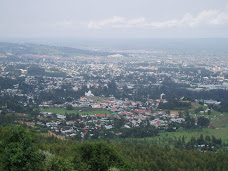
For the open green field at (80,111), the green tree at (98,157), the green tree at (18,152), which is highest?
the green tree at (18,152)

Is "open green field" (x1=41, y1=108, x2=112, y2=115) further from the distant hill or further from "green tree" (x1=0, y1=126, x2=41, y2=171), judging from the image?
the distant hill

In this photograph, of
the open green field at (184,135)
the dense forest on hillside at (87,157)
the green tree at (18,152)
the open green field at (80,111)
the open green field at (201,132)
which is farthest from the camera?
the open green field at (80,111)

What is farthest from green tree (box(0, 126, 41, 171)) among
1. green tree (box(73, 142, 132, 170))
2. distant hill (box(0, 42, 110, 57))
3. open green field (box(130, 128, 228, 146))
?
distant hill (box(0, 42, 110, 57))

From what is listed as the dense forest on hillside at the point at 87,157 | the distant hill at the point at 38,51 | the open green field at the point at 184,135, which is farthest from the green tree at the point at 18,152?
the distant hill at the point at 38,51

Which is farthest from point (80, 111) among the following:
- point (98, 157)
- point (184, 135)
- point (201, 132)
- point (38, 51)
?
point (38, 51)

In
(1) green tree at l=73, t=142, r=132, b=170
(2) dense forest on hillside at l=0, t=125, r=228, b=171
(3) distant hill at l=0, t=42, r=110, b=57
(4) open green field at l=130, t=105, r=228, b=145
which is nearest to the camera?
(2) dense forest on hillside at l=0, t=125, r=228, b=171

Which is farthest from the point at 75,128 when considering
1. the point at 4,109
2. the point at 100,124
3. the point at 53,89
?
the point at 53,89

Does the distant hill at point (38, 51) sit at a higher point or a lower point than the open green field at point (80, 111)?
higher

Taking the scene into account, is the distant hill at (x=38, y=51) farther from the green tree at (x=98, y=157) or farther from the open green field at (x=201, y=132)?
the green tree at (x=98, y=157)

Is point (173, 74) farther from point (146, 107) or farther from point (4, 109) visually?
point (4, 109)
